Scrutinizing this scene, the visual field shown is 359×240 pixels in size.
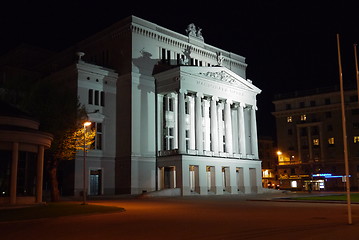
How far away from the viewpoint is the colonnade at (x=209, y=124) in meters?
63.1

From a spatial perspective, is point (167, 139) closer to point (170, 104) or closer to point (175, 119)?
point (175, 119)

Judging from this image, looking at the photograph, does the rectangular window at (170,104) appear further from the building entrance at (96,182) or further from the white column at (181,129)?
the building entrance at (96,182)

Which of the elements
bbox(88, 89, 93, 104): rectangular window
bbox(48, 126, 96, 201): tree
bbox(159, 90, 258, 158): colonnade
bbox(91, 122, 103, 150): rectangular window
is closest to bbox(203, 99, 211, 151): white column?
bbox(159, 90, 258, 158): colonnade

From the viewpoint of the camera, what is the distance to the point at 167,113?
66.6 meters

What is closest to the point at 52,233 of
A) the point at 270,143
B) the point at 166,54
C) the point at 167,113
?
the point at 167,113

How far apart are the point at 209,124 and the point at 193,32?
17.3 meters

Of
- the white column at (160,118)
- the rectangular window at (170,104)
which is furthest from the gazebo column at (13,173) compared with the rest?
the rectangular window at (170,104)

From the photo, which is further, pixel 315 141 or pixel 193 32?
pixel 315 141

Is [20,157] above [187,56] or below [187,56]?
below

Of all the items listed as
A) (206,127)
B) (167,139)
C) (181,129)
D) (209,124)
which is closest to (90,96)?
(167,139)

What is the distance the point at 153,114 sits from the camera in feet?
212

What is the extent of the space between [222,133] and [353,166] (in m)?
42.0

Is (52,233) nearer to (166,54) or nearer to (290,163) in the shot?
(166,54)

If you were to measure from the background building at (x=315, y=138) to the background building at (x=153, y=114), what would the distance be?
35.2m
